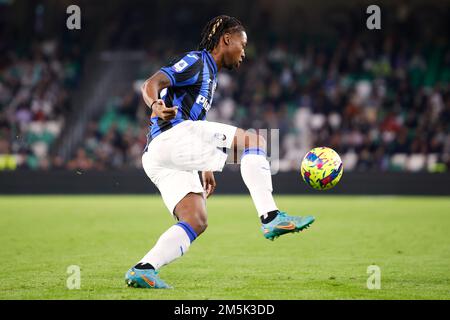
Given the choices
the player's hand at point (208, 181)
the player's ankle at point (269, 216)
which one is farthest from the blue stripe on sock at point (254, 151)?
the player's hand at point (208, 181)

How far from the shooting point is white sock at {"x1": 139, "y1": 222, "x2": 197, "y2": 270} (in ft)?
Result: 21.1

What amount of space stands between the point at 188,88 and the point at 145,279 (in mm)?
1672

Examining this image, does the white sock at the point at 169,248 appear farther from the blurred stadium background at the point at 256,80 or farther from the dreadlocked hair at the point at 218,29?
the blurred stadium background at the point at 256,80

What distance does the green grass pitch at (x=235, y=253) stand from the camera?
6.55 meters

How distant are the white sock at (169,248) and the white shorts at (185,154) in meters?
0.26

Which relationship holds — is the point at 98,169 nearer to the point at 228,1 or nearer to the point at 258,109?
the point at 258,109

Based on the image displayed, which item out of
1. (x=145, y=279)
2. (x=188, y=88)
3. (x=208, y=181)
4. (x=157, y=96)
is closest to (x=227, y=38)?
(x=188, y=88)

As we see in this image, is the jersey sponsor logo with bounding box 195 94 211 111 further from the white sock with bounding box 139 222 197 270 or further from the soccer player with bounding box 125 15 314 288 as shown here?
the white sock with bounding box 139 222 197 270

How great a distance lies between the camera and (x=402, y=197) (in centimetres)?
2122

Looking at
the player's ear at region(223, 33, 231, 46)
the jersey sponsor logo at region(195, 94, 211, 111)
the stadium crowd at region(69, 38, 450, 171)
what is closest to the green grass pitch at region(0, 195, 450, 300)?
the jersey sponsor logo at region(195, 94, 211, 111)

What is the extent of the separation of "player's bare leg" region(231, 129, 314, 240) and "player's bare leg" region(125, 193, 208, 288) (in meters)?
0.59

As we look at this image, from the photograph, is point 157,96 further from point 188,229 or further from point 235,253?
point 235,253

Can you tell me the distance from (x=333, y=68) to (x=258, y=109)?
2.96m

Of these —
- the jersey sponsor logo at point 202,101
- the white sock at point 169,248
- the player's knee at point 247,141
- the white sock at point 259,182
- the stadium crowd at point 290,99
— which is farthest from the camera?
the stadium crowd at point 290,99
